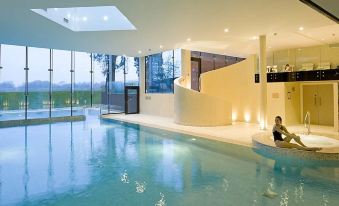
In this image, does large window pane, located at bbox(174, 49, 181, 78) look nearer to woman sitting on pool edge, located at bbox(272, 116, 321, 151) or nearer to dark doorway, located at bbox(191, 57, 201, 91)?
dark doorway, located at bbox(191, 57, 201, 91)

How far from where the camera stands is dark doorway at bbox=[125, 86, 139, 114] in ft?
51.4

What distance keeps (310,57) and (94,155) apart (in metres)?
9.40

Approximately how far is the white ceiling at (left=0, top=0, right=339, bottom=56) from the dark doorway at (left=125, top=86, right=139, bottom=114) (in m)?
4.19

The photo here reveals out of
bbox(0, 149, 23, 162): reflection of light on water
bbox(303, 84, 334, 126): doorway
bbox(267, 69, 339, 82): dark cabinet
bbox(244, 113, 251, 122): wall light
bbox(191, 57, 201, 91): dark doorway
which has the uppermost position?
bbox(191, 57, 201, 91): dark doorway

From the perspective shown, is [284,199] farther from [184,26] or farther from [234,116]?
[234,116]

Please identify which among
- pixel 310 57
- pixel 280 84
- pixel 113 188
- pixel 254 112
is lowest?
pixel 113 188

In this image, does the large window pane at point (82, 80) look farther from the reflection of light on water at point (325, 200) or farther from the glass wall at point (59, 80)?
the reflection of light on water at point (325, 200)

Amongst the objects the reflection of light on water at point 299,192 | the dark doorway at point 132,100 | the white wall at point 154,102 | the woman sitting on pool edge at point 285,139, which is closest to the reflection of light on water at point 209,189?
the reflection of light on water at point 299,192

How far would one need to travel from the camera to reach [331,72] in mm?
9211

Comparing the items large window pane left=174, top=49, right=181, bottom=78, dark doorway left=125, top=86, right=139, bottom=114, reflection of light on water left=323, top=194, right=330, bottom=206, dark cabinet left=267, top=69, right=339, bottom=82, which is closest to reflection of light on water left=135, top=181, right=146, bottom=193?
reflection of light on water left=323, top=194, right=330, bottom=206

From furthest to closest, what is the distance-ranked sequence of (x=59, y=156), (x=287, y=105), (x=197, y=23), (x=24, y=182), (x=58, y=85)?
(x=58, y=85), (x=287, y=105), (x=197, y=23), (x=59, y=156), (x=24, y=182)

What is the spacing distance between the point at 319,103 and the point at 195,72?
596 cm

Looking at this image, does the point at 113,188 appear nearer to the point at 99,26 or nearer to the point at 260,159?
the point at 260,159

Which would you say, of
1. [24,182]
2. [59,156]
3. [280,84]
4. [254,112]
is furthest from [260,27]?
[24,182]
